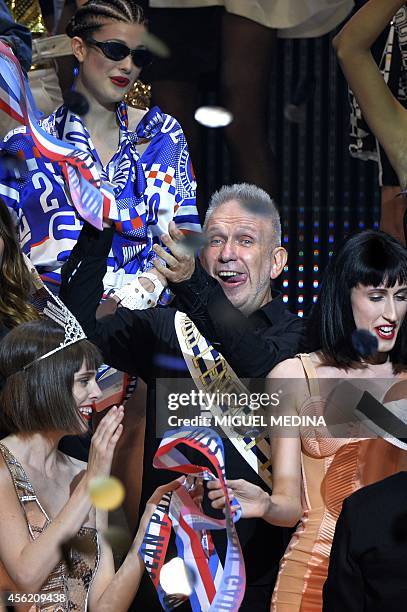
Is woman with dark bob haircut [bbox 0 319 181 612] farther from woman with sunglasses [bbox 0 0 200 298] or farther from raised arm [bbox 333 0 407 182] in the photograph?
raised arm [bbox 333 0 407 182]

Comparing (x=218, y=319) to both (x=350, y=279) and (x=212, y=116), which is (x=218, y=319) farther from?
(x=212, y=116)

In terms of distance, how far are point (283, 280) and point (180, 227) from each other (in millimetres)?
401

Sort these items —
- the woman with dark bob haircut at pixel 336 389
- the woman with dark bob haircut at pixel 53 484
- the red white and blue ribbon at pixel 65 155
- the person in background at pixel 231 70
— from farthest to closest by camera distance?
the person in background at pixel 231 70
the red white and blue ribbon at pixel 65 155
the woman with dark bob haircut at pixel 336 389
the woman with dark bob haircut at pixel 53 484

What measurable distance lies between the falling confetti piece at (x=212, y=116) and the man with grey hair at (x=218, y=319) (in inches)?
7.6

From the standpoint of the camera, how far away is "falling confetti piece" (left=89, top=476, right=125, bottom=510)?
2.67 m

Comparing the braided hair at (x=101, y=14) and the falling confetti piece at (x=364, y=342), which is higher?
the braided hair at (x=101, y=14)

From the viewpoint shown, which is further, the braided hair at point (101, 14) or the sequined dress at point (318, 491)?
the braided hair at point (101, 14)

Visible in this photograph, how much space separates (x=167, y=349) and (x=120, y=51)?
773 millimetres

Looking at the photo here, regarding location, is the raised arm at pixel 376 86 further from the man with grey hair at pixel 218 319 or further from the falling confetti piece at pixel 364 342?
the falling confetti piece at pixel 364 342

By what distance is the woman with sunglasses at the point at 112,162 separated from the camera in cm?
298

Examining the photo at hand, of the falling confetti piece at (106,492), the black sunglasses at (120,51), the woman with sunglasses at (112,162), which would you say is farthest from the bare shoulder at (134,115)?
the falling confetti piece at (106,492)

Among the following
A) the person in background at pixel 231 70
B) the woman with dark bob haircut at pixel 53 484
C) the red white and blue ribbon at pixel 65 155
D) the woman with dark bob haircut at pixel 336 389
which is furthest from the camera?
the person in background at pixel 231 70

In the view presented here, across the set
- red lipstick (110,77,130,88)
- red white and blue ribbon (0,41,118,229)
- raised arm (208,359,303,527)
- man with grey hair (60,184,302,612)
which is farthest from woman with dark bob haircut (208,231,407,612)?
red lipstick (110,77,130,88)

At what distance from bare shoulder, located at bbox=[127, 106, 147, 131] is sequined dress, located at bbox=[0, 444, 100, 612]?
96 centimetres
